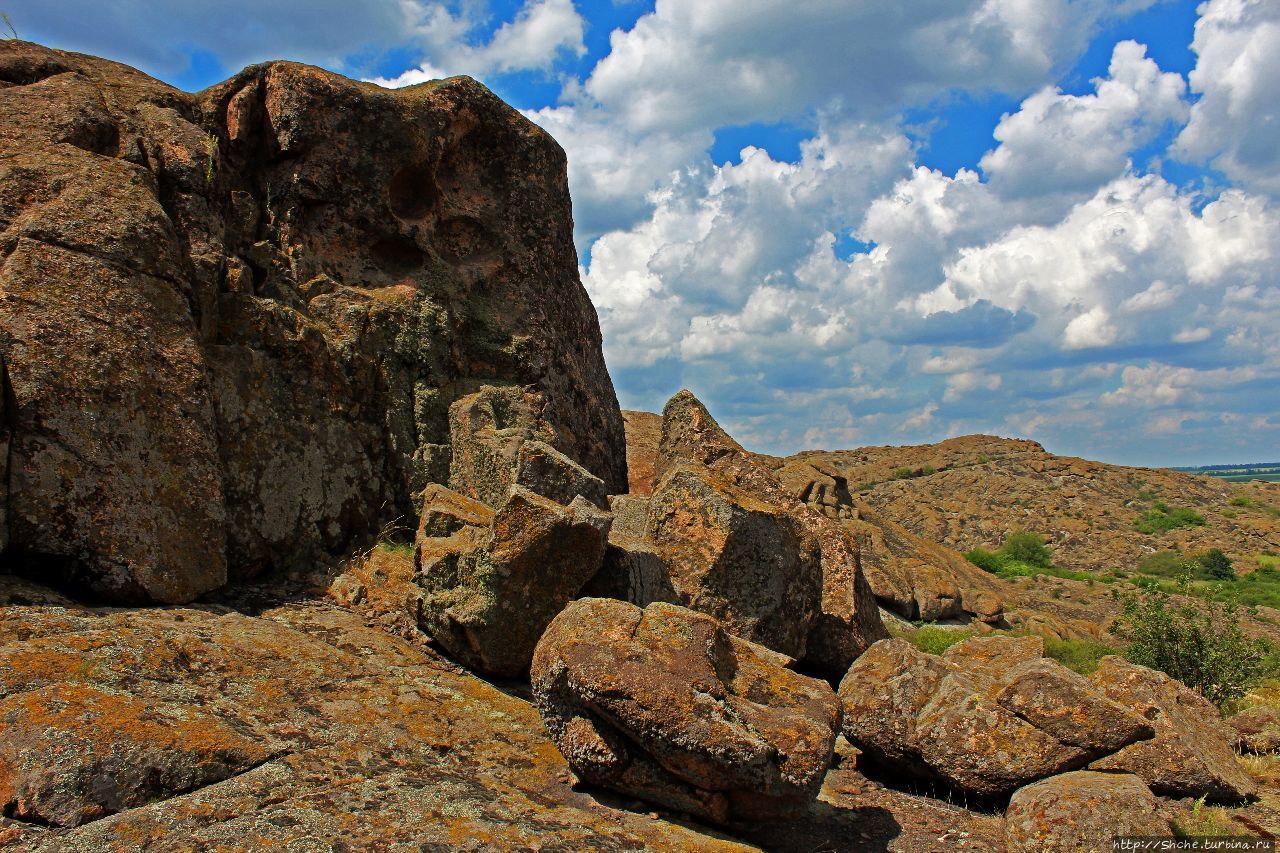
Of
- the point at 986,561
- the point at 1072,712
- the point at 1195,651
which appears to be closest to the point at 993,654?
the point at 1072,712

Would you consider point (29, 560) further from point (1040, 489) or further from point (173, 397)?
point (1040, 489)

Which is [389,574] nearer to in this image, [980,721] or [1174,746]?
[980,721]

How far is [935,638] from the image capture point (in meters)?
19.1

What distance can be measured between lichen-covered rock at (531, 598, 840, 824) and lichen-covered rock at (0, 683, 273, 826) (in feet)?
7.62

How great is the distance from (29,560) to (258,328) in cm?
378

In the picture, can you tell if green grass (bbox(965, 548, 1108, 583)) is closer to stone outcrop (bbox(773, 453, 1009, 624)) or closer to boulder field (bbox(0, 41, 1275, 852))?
stone outcrop (bbox(773, 453, 1009, 624))

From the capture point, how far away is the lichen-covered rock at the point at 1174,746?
8.48m

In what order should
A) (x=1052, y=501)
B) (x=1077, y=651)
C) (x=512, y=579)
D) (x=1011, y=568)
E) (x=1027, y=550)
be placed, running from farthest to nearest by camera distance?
(x=1052, y=501), (x=1027, y=550), (x=1011, y=568), (x=1077, y=651), (x=512, y=579)

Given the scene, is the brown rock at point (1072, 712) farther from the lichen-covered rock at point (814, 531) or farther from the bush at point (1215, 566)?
the bush at point (1215, 566)

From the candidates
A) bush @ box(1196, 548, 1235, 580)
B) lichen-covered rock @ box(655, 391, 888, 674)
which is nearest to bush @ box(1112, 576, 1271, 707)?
lichen-covered rock @ box(655, 391, 888, 674)

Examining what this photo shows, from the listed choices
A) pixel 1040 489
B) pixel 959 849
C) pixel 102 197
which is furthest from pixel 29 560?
pixel 1040 489

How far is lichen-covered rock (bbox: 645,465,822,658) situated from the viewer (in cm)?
1050

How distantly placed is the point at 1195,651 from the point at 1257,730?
3.41 m

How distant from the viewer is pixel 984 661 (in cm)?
1060
